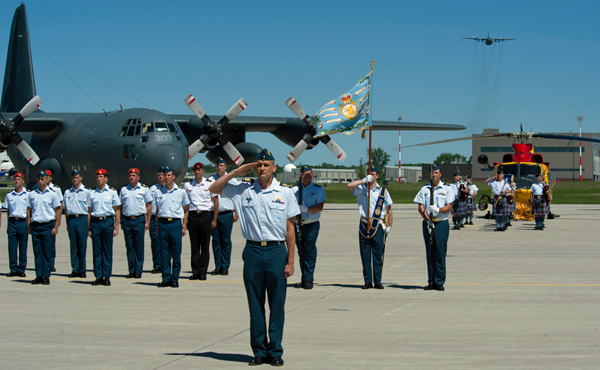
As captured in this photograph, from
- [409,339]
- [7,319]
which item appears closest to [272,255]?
[409,339]

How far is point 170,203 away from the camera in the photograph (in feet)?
31.9

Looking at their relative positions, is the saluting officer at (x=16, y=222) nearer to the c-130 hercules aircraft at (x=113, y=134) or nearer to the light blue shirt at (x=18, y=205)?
the light blue shirt at (x=18, y=205)

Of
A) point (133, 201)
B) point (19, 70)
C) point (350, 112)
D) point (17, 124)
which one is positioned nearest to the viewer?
point (133, 201)

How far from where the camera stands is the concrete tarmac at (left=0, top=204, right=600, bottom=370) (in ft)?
17.8

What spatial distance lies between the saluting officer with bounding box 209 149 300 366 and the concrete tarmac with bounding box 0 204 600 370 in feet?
0.96

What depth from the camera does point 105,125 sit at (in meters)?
22.2

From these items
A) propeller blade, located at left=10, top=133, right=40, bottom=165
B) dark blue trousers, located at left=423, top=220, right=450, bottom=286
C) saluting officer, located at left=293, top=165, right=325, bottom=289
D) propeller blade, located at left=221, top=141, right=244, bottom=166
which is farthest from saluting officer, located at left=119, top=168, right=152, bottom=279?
propeller blade, located at left=221, top=141, right=244, bottom=166

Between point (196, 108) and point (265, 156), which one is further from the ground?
point (196, 108)

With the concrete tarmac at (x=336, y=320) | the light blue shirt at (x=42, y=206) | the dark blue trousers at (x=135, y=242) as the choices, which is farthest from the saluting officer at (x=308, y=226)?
the light blue shirt at (x=42, y=206)

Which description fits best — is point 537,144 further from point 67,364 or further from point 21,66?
point 67,364

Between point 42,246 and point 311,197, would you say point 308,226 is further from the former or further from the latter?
point 42,246

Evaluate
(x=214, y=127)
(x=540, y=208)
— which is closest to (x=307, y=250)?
(x=540, y=208)

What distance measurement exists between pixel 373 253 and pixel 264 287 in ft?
13.3

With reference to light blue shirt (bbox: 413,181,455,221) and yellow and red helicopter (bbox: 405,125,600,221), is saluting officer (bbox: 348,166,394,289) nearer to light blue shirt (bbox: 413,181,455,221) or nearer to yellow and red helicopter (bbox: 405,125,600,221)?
light blue shirt (bbox: 413,181,455,221)
